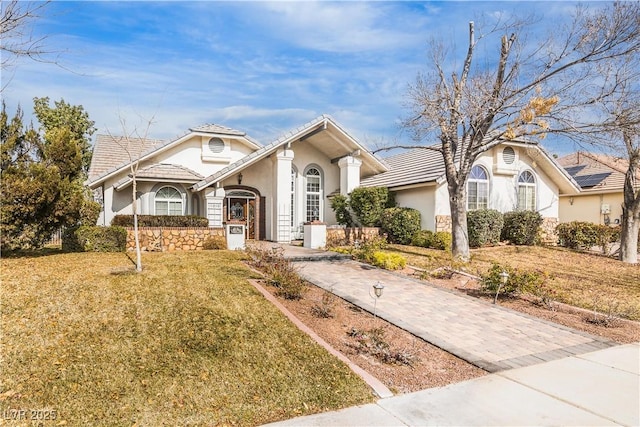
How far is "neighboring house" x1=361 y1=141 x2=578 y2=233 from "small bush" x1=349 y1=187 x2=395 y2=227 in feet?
4.06

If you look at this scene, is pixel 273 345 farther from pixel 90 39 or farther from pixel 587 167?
pixel 587 167

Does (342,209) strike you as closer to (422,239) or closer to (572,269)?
(422,239)

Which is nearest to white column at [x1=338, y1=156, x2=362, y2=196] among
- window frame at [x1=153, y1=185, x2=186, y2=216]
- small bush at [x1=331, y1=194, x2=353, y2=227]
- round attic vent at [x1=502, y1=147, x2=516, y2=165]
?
small bush at [x1=331, y1=194, x2=353, y2=227]

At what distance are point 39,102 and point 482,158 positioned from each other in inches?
1423

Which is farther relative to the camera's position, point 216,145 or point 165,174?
point 216,145

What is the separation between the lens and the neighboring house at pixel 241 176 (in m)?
19.5

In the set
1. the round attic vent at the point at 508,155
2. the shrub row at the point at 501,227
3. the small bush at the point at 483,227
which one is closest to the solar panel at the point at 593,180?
the shrub row at the point at 501,227

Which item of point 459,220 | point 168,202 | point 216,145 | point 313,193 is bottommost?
point 459,220

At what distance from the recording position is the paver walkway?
6.55 meters

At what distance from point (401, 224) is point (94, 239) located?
13398mm

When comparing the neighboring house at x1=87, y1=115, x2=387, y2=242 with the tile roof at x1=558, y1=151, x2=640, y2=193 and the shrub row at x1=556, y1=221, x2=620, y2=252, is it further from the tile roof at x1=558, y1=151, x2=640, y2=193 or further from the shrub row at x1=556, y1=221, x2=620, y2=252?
the tile roof at x1=558, y1=151, x2=640, y2=193

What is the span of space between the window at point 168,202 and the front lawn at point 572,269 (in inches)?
439

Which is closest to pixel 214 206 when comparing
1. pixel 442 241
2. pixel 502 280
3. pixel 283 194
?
pixel 283 194

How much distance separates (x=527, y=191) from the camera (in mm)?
22594
